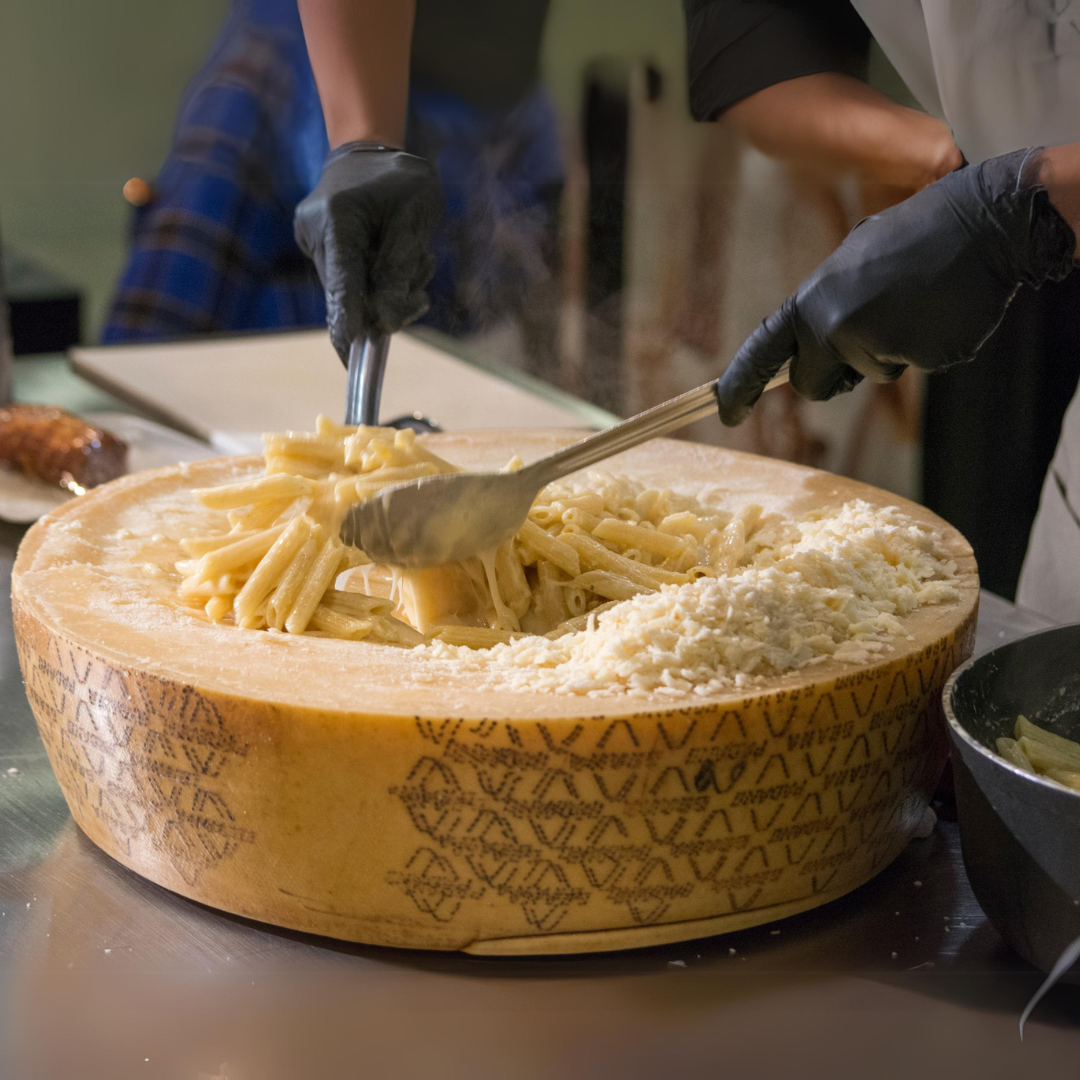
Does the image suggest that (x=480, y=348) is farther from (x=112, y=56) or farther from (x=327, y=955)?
(x=327, y=955)

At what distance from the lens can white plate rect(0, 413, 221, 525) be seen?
5.47 ft

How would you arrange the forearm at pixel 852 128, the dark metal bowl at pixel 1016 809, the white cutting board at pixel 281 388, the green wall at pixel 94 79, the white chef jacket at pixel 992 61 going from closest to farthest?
the dark metal bowl at pixel 1016 809
the white chef jacket at pixel 992 61
the forearm at pixel 852 128
the white cutting board at pixel 281 388
the green wall at pixel 94 79

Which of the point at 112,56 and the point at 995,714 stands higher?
the point at 112,56

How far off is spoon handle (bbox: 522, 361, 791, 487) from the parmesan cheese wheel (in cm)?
23

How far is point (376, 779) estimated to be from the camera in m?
0.74

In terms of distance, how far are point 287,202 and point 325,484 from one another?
3.25 m

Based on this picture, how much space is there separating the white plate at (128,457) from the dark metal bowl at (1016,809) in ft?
3.98

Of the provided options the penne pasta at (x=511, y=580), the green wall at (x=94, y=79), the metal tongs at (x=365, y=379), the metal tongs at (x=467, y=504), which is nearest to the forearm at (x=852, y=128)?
the metal tongs at (x=365, y=379)

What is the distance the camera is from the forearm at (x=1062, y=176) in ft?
2.96

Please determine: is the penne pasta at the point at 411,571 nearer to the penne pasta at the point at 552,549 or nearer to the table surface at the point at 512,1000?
the penne pasta at the point at 552,549

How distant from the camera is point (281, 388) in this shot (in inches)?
91.4

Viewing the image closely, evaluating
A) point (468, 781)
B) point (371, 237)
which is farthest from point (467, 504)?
point (371, 237)

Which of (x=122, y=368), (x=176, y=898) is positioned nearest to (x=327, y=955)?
(x=176, y=898)

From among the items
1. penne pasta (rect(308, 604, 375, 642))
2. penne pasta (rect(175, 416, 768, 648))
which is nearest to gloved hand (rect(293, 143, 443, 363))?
penne pasta (rect(175, 416, 768, 648))
